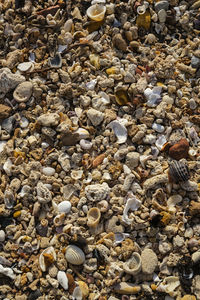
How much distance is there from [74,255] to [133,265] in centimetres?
48

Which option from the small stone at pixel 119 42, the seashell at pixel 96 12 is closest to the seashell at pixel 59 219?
the small stone at pixel 119 42

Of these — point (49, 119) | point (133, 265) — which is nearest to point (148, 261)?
point (133, 265)

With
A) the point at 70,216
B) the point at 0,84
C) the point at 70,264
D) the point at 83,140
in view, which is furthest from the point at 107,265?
the point at 0,84

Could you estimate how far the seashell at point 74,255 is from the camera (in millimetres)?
2648

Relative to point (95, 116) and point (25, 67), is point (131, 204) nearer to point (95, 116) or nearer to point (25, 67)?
point (95, 116)

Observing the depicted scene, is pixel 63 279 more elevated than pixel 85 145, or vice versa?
pixel 85 145

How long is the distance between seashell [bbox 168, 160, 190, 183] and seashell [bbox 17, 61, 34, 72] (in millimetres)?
1640

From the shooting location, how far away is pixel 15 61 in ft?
10.6

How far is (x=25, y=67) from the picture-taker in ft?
10.5

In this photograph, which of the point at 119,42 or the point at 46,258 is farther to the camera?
the point at 119,42

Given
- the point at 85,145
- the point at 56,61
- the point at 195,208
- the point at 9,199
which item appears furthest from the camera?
the point at 56,61

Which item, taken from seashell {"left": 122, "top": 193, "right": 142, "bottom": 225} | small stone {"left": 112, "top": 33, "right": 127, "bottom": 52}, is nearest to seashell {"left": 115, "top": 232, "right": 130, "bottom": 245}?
seashell {"left": 122, "top": 193, "right": 142, "bottom": 225}

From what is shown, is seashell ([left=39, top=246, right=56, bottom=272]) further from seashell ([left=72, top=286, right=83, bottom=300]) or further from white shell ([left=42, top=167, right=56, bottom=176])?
white shell ([left=42, top=167, right=56, bottom=176])

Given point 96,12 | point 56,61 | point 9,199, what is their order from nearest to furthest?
1. point 9,199
2. point 56,61
3. point 96,12
